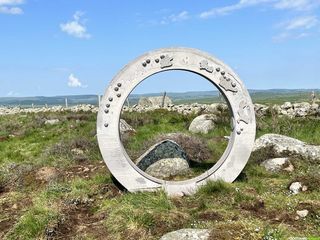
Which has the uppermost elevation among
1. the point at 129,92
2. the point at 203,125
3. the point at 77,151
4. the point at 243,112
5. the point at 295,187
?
the point at 129,92

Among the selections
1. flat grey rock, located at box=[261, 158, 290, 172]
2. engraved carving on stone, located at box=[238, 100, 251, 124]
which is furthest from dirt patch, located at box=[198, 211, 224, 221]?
flat grey rock, located at box=[261, 158, 290, 172]

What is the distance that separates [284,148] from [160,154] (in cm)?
292

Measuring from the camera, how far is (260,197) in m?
7.45

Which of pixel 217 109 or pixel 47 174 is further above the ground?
pixel 217 109

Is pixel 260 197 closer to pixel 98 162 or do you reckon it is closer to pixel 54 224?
pixel 54 224

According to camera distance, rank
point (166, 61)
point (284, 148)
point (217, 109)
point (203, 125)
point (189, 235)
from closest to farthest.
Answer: point (189, 235) → point (166, 61) → point (284, 148) → point (203, 125) → point (217, 109)

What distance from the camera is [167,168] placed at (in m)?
9.45

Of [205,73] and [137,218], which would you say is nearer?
[137,218]

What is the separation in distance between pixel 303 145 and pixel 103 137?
4.91 m

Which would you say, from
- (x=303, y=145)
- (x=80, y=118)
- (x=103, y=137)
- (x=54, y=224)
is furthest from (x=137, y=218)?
(x=80, y=118)

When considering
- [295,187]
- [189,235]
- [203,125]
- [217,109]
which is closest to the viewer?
[189,235]

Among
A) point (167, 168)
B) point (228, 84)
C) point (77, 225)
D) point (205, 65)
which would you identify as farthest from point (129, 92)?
point (77, 225)

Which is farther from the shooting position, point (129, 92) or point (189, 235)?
point (129, 92)

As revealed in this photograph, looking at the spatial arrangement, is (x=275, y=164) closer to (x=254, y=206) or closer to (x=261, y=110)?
(x=254, y=206)
